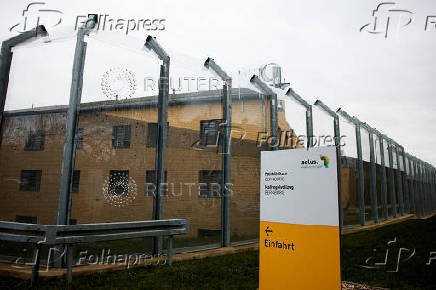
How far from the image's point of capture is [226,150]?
7445 millimetres

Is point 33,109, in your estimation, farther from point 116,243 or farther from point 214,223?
point 214,223

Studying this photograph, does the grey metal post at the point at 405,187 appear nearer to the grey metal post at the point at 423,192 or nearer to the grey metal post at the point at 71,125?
the grey metal post at the point at 423,192

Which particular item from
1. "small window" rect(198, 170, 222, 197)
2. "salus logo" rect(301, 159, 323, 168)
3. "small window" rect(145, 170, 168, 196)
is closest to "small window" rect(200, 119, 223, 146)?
"small window" rect(198, 170, 222, 197)

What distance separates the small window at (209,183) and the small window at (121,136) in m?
1.82

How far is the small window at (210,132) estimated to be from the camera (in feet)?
23.0

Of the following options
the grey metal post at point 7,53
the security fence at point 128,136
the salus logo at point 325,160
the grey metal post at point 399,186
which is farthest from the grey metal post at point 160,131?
the grey metal post at point 399,186

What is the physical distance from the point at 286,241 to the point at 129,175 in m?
3.14

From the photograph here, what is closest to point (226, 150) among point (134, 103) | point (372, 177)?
point (134, 103)

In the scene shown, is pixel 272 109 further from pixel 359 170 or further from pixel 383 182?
pixel 383 182

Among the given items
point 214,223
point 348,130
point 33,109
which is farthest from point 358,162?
point 33,109

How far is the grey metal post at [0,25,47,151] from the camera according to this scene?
530 cm

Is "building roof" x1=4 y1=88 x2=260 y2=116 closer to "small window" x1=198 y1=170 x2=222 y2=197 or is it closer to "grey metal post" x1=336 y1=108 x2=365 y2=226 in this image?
"small window" x1=198 y1=170 x2=222 y2=197

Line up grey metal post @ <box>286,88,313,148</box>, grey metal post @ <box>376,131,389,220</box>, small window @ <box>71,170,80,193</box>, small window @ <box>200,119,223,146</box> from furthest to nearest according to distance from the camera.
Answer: grey metal post @ <box>376,131,389,220</box>, grey metal post @ <box>286,88,313,148</box>, small window @ <box>200,119,223,146</box>, small window @ <box>71,170,80,193</box>

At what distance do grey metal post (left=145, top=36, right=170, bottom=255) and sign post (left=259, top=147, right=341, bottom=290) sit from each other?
2.74 meters
